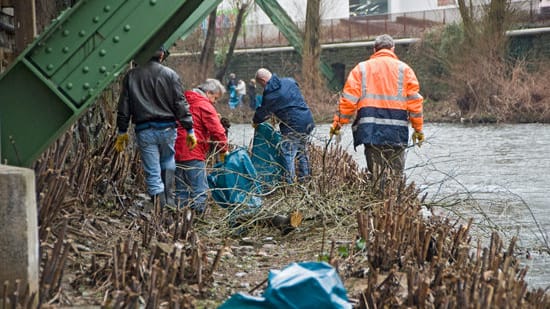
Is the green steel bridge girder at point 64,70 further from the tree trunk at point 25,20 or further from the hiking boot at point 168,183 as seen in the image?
the hiking boot at point 168,183

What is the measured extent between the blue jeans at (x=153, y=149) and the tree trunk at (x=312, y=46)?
32357 mm

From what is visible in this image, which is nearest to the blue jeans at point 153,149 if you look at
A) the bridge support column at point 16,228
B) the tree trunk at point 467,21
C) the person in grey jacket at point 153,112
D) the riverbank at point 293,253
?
the person in grey jacket at point 153,112

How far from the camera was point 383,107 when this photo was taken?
984 cm

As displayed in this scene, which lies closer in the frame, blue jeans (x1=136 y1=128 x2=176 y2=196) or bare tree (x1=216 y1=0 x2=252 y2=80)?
blue jeans (x1=136 y1=128 x2=176 y2=196)

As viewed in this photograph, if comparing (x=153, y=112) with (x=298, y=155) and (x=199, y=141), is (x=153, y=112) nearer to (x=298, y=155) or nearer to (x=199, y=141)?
(x=199, y=141)

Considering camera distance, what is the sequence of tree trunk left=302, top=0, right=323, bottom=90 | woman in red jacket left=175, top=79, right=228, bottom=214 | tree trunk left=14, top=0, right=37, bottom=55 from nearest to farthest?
tree trunk left=14, top=0, right=37, bottom=55 → woman in red jacket left=175, top=79, right=228, bottom=214 → tree trunk left=302, top=0, right=323, bottom=90

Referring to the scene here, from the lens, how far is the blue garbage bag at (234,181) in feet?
29.2

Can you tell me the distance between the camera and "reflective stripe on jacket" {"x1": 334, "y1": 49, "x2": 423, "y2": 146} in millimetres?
9805

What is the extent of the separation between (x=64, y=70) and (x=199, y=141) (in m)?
3.57

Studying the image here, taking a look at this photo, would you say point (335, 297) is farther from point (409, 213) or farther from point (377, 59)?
point (377, 59)

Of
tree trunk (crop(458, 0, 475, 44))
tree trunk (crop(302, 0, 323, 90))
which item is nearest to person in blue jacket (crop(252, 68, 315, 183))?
tree trunk (crop(458, 0, 475, 44))

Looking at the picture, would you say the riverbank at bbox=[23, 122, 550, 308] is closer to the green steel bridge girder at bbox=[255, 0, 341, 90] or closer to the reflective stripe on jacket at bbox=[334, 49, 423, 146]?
the reflective stripe on jacket at bbox=[334, 49, 423, 146]

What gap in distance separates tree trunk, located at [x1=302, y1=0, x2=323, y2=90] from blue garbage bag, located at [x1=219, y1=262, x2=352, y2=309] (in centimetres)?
3669

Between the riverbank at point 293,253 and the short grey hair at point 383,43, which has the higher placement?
the short grey hair at point 383,43
